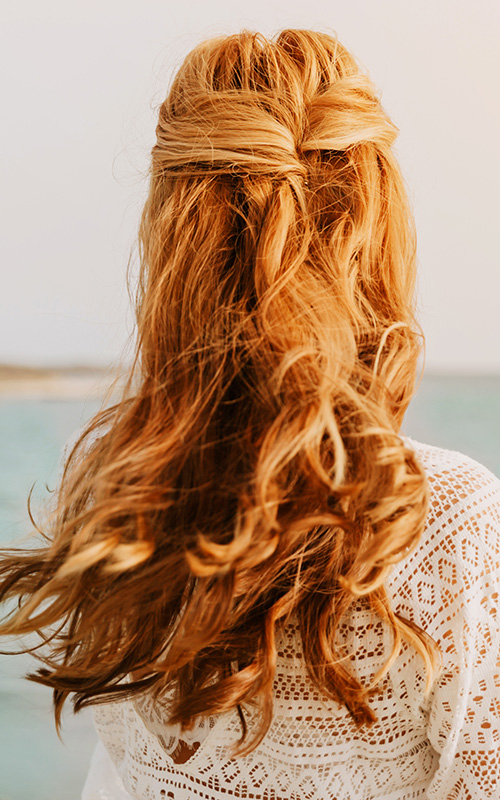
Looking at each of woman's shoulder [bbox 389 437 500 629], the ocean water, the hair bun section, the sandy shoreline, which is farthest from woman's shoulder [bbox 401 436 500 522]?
the sandy shoreline

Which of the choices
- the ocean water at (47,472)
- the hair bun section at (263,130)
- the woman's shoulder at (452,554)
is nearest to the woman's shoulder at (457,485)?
the woman's shoulder at (452,554)

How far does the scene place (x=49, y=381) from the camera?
2.10m

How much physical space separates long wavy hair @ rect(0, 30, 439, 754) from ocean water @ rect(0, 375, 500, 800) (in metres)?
0.98

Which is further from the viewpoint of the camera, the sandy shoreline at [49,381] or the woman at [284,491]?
the sandy shoreline at [49,381]

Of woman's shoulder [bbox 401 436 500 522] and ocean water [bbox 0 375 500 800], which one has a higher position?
woman's shoulder [bbox 401 436 500 522]

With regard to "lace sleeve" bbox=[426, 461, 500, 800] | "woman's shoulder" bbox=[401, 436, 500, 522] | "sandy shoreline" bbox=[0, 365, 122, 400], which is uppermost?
"woman's shoulder" bbox=[401, 436, 500, 522]

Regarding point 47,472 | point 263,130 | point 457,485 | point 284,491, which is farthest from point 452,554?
point 47,472

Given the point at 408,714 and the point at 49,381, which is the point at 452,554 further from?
the point at 49,381

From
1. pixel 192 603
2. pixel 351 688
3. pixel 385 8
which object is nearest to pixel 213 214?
pixel 192 603

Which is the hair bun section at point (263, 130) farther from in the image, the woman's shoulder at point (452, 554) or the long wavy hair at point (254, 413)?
the woman's shoulder at point (452, 554)

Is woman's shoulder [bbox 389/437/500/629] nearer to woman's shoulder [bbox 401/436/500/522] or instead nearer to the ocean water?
woman's shoulder [bbox 401/436/500/522]

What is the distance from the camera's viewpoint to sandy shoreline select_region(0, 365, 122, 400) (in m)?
1.97

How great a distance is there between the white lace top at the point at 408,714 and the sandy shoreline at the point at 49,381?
4.14ft

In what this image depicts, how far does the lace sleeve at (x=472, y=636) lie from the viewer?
644 mm
